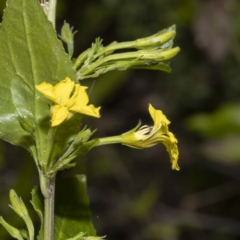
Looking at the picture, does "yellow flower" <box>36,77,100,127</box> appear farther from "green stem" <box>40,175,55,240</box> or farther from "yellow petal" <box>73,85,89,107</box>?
"green stem" <box>40,175,55,240</box>

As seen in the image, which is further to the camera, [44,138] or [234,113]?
[234,113]

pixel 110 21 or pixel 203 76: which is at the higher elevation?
pixel 110 21

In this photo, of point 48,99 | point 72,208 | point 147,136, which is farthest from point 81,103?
point 72,208

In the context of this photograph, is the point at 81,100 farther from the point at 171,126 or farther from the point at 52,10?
the point at 171,126

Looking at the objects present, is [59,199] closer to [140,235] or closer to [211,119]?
[211,119]

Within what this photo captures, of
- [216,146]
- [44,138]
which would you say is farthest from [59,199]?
[216,146]

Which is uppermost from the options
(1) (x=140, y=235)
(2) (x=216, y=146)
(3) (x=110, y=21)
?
(3) (x=110, y=21)

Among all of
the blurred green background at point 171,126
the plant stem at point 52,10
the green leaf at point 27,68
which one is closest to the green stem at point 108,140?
the green leaf at point 27,68
